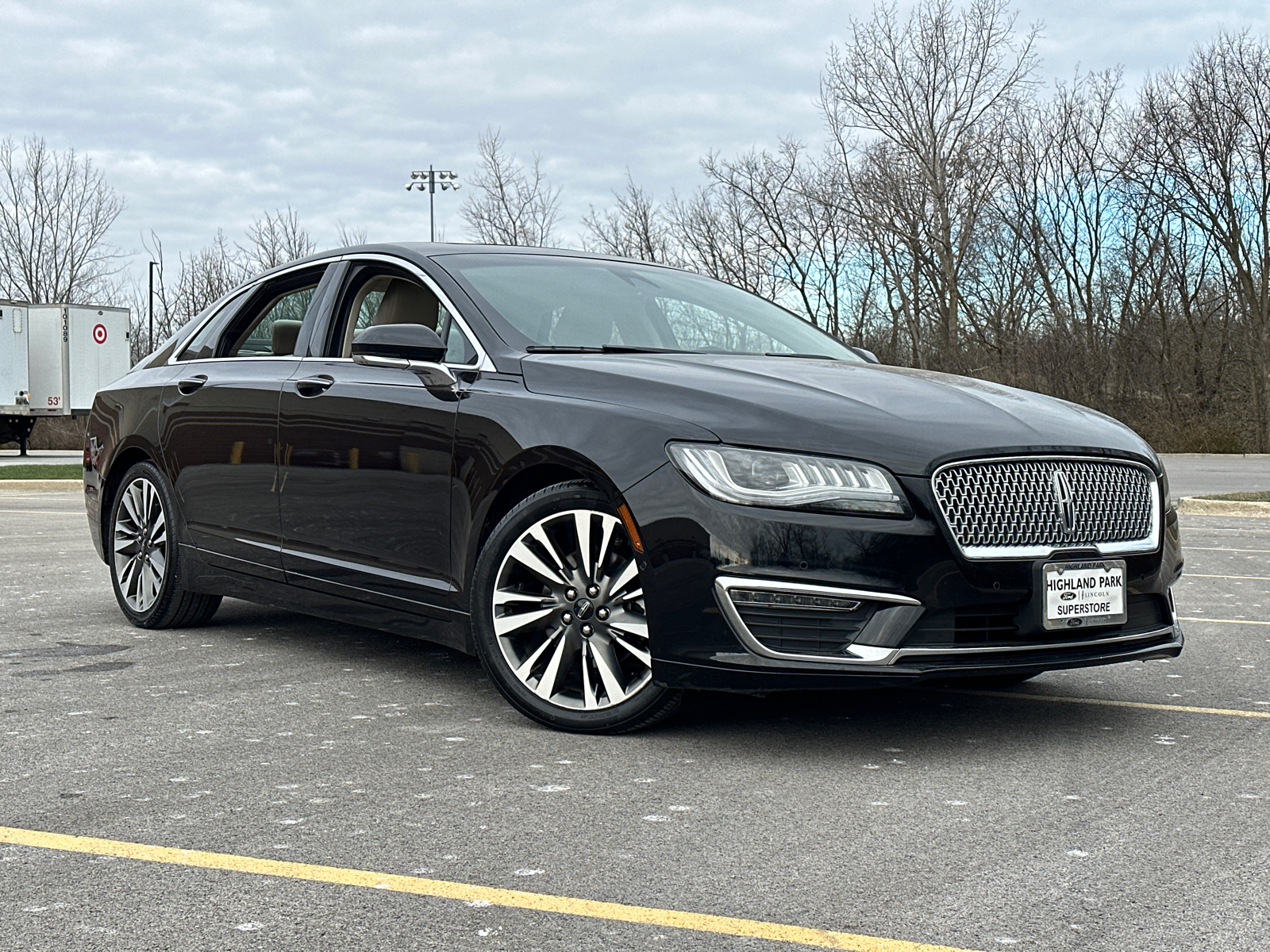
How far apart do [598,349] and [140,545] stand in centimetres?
295

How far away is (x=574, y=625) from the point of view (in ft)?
15.0

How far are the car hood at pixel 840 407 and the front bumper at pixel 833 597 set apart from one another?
0.19m

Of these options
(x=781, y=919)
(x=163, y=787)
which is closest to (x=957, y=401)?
(x=781, y=919)

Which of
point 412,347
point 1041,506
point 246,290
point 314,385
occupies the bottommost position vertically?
point 1041,506

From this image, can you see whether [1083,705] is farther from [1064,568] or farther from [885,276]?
[885,276]

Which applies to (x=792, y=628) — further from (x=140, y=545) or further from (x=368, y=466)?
(x=140, y=545)

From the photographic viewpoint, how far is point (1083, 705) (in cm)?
520

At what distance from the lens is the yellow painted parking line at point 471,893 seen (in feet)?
9.21

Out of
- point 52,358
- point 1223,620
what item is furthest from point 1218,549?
point 52,358

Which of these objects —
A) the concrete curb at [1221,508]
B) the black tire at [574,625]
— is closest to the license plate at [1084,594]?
the black tire at [574,625]

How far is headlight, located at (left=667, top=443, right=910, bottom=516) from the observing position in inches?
163

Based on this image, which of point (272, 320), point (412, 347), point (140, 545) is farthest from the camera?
point (140, 545)

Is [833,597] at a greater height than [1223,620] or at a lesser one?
greater

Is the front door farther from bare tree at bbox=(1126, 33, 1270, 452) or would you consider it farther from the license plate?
bare tree at bbox=(1126, 33, 1270, 452)
